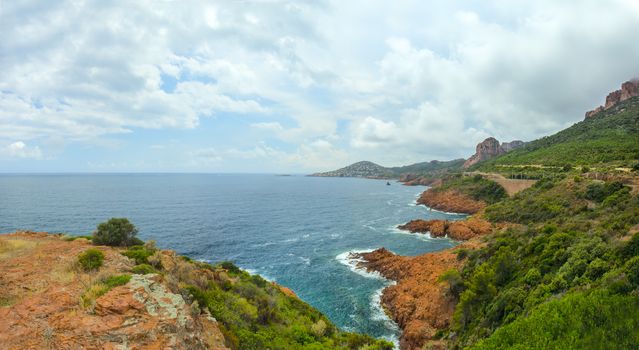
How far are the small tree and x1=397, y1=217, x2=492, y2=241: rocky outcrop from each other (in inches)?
1849

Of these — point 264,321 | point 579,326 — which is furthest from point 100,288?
point 579,326

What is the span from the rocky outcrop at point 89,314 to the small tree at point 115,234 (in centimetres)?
779

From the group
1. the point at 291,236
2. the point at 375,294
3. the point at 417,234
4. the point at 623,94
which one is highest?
the point at 623,94

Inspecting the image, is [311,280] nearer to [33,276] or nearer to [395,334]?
[395,334]

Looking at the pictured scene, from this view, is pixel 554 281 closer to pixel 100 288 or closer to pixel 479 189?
pixel 100 288

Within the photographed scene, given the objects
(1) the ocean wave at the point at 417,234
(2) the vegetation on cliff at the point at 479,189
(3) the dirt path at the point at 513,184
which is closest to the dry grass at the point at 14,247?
(1) the ocean wave at the point at 417,234

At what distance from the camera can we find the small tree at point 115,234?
21516mm

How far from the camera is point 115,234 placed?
2192 centimetres

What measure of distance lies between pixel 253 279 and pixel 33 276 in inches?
632

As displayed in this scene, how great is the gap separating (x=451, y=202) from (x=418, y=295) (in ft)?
219

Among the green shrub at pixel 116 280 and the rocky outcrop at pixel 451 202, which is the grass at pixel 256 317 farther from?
the rocky outcrop at pixel 451 202

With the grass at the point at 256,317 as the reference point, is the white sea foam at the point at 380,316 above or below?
below

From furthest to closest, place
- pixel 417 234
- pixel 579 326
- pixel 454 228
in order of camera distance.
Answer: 1. pixel 417 234
2. pixel 454 228
3. pixel 579 326

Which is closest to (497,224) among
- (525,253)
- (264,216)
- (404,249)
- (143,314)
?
(404,249)
